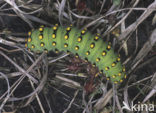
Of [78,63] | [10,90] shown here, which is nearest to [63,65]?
[78,63]

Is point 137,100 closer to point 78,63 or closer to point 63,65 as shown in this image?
point 78,63

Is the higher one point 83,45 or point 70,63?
point 83,45

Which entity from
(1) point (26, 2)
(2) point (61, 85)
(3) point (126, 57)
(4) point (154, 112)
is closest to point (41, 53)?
(2) point (61, 85)

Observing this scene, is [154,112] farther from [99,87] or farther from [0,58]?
[0,58]

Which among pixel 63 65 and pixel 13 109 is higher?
pixel 63 65

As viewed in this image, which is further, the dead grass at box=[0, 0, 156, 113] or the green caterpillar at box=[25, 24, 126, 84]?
the dead grass at box=[0, 0, 156, 113]

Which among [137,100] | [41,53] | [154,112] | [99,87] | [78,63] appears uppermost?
[41,53]

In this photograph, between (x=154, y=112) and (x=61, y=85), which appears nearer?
(x=154, y=112)

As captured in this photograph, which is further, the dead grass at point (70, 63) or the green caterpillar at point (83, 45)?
the dead grass at point (70, 63)
